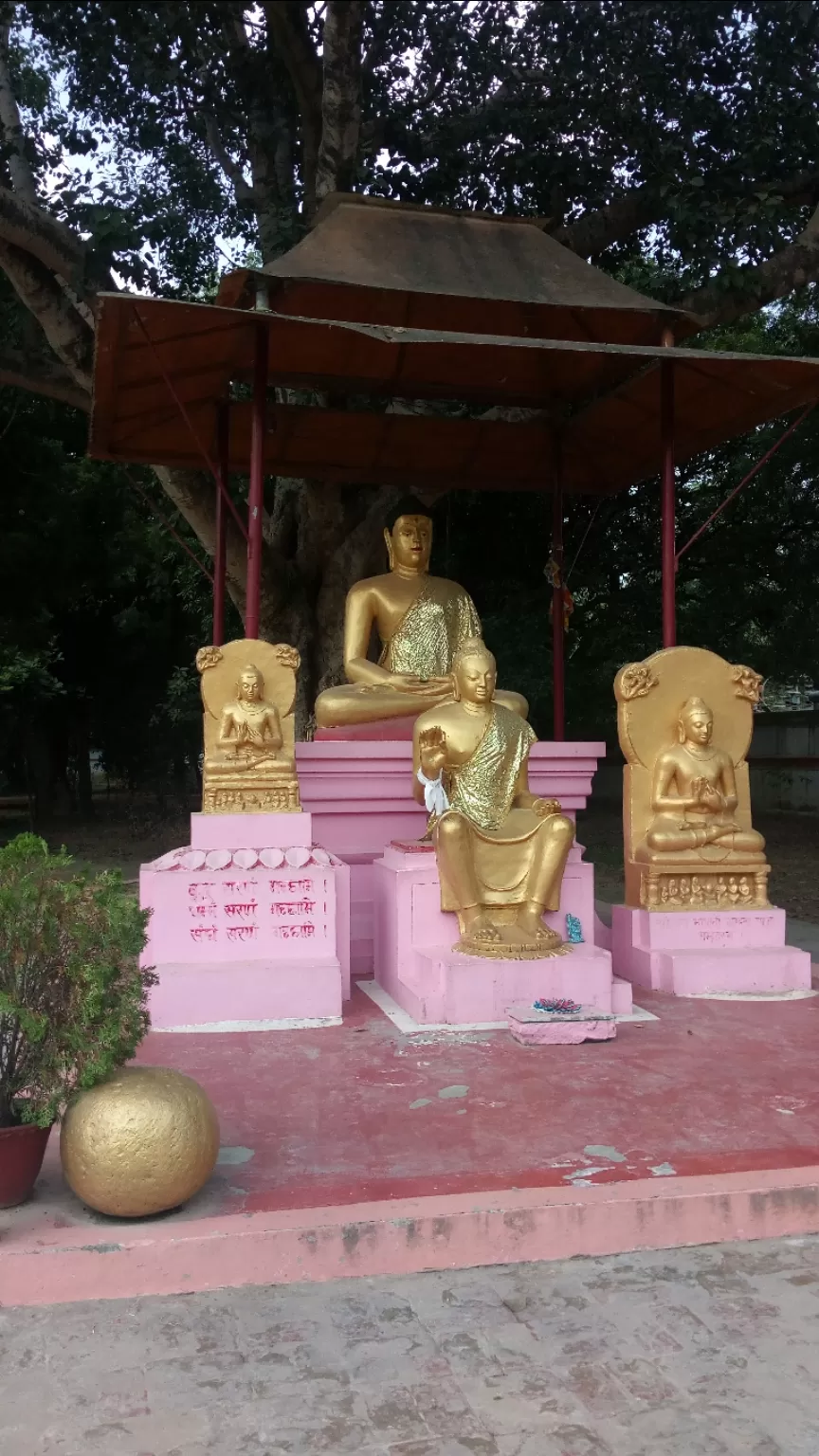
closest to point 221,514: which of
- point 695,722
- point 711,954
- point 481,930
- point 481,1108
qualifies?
point 695,722

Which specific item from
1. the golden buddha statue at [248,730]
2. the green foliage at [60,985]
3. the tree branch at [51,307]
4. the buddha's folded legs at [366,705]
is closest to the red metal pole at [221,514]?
the buddha's folded legs at [366,705]

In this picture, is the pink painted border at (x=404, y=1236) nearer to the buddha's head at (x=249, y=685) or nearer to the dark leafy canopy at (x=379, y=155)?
the buddha's head at (x=249, y=685)

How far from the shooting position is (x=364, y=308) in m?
8.05

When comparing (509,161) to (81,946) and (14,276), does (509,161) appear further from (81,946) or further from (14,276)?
(81,946)

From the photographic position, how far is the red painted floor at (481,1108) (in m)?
3.51

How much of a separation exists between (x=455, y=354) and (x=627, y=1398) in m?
6.98

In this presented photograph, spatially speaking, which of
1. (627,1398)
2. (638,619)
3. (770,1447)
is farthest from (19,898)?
(638,619)

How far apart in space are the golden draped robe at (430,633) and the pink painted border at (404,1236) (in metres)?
4.95

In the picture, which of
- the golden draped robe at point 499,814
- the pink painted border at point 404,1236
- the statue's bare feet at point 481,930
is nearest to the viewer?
the pink painted border at point 404,1236

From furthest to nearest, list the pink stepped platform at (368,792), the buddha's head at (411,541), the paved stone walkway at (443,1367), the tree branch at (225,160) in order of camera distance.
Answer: the tree branch at (225,160) → the buddha's head at (411,541) → the pink stepped platform at (368,792) → the paved stone walkway at (443,1367)

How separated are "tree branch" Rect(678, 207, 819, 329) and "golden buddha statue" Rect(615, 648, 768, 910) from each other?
14.2 ft

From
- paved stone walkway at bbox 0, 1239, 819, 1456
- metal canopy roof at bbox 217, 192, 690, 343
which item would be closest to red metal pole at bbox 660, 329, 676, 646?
metal canopy roof at bbox 217, 192, 690, 343

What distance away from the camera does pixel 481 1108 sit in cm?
420

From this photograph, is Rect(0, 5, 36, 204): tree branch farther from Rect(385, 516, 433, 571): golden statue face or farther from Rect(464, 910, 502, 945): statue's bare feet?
Rect(464, 910, 502, 945): statue's bare feet
